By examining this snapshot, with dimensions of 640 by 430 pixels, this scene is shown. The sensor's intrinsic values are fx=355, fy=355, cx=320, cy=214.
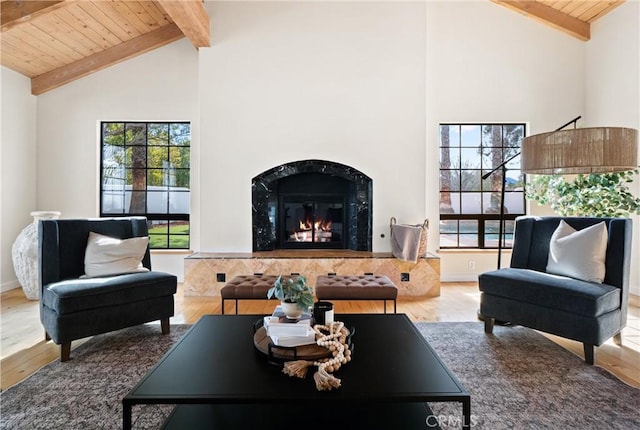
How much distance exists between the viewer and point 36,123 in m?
4.64

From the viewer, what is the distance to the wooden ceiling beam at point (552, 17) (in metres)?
4.50

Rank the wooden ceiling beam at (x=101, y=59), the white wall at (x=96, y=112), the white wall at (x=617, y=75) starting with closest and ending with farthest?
the white wall at (x=617, y=75), the wooden ceiling beam at (x=101, y=59), the white wall at (x=96, y=112)

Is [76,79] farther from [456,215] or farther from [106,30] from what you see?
[456,215]

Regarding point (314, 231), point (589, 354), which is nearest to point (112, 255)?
point (314, 231)

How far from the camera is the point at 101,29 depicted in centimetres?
417

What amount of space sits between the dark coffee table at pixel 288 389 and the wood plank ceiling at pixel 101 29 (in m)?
3.29

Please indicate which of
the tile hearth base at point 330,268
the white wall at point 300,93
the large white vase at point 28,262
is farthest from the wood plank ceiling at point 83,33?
the tile hearth base at point 330,268

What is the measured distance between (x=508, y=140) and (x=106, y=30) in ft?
17.4

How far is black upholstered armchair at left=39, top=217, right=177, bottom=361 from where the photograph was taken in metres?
2.39

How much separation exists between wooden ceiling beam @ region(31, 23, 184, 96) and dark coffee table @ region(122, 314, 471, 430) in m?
4.27

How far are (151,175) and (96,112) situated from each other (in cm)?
107

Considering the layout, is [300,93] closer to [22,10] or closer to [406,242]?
[406,242]

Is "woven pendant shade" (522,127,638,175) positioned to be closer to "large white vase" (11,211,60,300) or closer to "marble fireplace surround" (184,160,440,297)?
"marble fireplace surround" (184,160,440,297)

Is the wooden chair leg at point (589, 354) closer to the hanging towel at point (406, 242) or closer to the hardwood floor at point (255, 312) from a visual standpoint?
the hardwood floor at point (255, 312)
